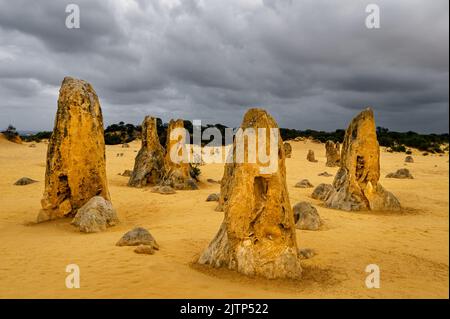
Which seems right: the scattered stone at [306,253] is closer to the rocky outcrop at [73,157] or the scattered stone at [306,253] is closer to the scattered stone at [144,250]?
the scattered stone at [144,250]

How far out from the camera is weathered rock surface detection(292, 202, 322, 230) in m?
10.1

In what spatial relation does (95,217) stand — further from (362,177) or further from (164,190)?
(362,177)

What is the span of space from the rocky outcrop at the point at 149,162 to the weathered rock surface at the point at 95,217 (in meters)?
7.75

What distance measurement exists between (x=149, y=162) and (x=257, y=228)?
13023 millimetres

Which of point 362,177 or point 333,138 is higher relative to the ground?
point 333,138

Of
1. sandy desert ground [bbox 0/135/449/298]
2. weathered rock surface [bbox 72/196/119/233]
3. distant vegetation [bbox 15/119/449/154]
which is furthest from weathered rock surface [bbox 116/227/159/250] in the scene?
distant vegetation [bbox 15/119/449/154]

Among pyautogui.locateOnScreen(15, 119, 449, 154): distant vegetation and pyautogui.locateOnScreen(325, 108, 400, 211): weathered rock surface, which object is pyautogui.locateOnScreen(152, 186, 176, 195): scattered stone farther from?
pyautogui.locateOnScreen(15, 119, 449, 154): distant vegetation

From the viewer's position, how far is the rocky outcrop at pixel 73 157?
37.0 ft

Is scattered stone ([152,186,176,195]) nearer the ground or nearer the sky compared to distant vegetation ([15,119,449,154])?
nearer the ground

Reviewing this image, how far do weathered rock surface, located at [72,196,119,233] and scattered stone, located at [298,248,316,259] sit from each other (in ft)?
16.9

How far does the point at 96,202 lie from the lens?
1060cm

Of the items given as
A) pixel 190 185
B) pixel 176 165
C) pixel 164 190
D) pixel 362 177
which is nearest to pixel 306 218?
pixel 362 177

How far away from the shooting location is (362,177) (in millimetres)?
13352
